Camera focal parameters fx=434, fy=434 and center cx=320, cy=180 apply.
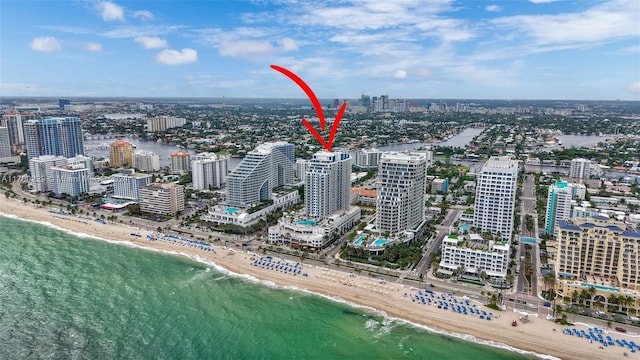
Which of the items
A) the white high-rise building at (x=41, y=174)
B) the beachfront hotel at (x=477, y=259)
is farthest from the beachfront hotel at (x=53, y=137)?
the beachfront hotel at (x=477, y=259)

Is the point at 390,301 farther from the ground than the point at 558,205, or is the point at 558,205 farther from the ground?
the point at 558,205

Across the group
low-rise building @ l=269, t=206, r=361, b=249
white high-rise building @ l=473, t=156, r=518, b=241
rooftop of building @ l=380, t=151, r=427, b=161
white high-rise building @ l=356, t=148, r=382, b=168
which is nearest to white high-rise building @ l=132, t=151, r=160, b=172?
white high-rise building @ l=356, t=148, r=382, b=168

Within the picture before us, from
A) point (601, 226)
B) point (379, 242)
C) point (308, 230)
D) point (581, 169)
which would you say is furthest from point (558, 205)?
point (581, 169)

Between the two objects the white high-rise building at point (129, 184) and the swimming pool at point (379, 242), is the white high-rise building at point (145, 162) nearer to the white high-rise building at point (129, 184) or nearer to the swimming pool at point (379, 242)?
the white high-rise building at point (129, 184)

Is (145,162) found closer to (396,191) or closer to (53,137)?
(53,137)

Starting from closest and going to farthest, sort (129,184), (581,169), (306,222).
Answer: (306,222), (129,184), (581,169)

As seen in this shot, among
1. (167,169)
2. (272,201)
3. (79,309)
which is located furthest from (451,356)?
(167,169)
